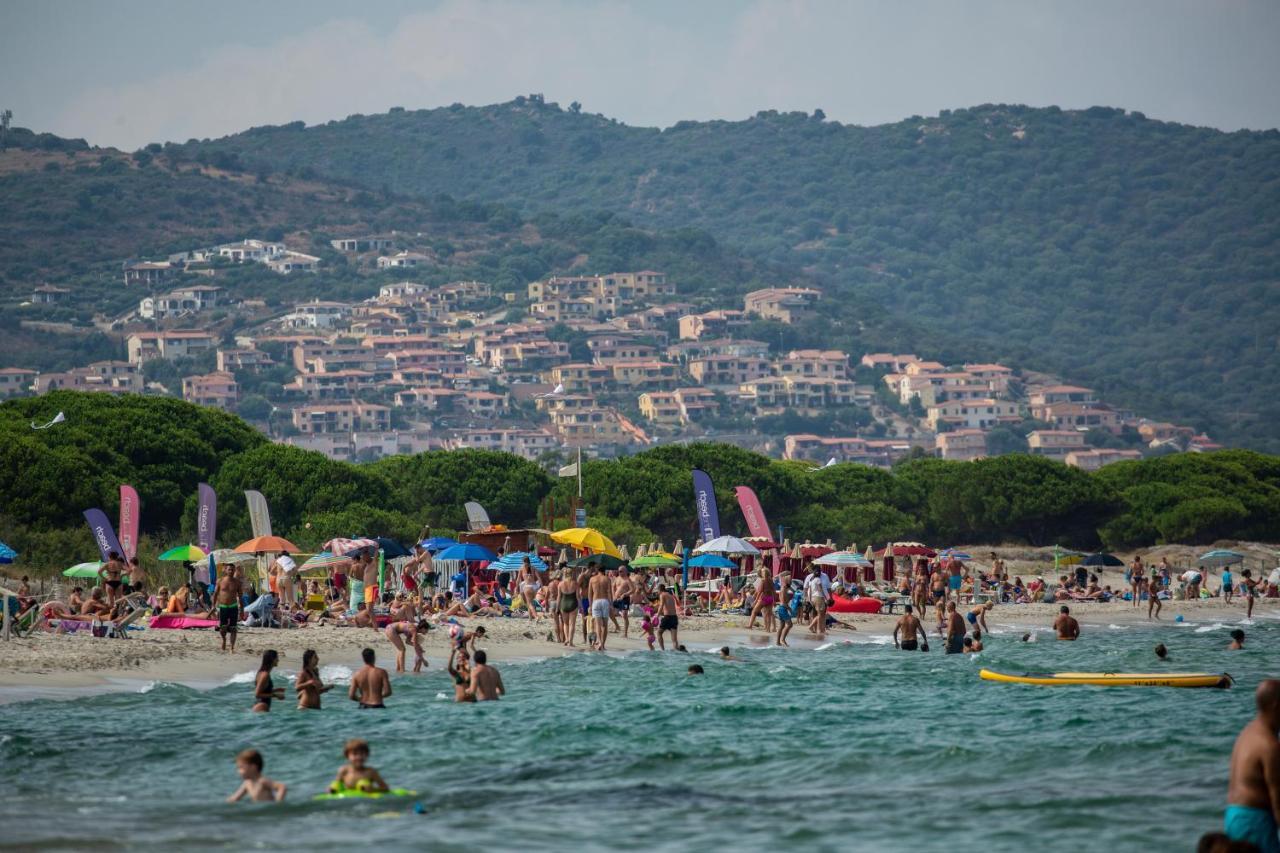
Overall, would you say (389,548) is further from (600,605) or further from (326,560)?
(600,605)

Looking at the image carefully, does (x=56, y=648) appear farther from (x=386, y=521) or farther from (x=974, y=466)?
(x=974, y=466)

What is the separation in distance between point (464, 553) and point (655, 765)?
15.4 metres

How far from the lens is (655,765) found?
50.7 ft

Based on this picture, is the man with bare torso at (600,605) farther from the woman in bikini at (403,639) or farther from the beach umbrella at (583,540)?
the beach umbrella at (583,540)

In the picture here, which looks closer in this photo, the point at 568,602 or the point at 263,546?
the point at 568,602

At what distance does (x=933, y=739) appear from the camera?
55.7 ft

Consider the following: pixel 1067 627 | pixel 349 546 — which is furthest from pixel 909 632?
pixel 349 546

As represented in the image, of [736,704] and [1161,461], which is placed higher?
[1161,461]

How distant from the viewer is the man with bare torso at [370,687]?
1817cm

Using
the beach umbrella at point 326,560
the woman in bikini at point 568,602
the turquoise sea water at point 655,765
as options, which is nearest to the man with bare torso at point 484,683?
the turquoise sea water at point 655,765

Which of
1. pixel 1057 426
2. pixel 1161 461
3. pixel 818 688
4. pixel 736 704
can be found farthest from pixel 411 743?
pixel 1057 426

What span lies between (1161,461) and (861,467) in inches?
476

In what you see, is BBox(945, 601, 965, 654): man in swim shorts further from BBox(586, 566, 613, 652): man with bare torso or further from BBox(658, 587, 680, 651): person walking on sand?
BBox(586, 566, 613, 652): man with bare torso

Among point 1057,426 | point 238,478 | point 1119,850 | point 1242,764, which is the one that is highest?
point 1057,426
